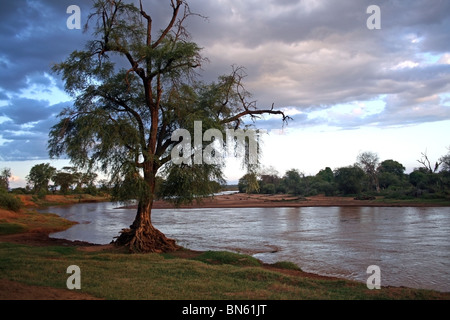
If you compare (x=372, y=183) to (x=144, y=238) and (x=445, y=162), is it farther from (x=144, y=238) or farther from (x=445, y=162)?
(x=144, y=238)

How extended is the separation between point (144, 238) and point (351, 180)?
63473 mm

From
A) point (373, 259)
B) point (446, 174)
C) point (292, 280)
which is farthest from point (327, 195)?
Answer: point (292, 280)

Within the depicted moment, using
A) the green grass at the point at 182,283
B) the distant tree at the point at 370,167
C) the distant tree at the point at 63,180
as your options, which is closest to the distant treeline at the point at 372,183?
the distant tree at the point at 370,167

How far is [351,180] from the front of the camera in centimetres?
7375

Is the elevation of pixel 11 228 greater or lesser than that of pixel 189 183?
lesser

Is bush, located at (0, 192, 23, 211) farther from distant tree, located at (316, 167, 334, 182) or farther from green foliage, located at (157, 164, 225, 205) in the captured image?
distant tree, located at (316, 167, 334, 182)

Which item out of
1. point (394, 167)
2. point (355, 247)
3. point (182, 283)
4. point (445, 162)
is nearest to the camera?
point (182, 283)

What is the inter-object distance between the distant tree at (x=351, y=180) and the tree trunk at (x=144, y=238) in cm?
6205

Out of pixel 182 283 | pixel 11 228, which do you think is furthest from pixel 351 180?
pixel 182 283

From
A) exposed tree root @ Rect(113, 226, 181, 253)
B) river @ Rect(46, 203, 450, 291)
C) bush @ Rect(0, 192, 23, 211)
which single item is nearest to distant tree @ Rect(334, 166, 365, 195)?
river @ Rect(46, 203, 450, 291)

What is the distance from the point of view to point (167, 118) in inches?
703

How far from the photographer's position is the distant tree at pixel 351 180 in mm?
73750

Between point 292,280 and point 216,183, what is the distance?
28.6 feet

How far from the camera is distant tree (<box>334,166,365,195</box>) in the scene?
7375 centimetres
